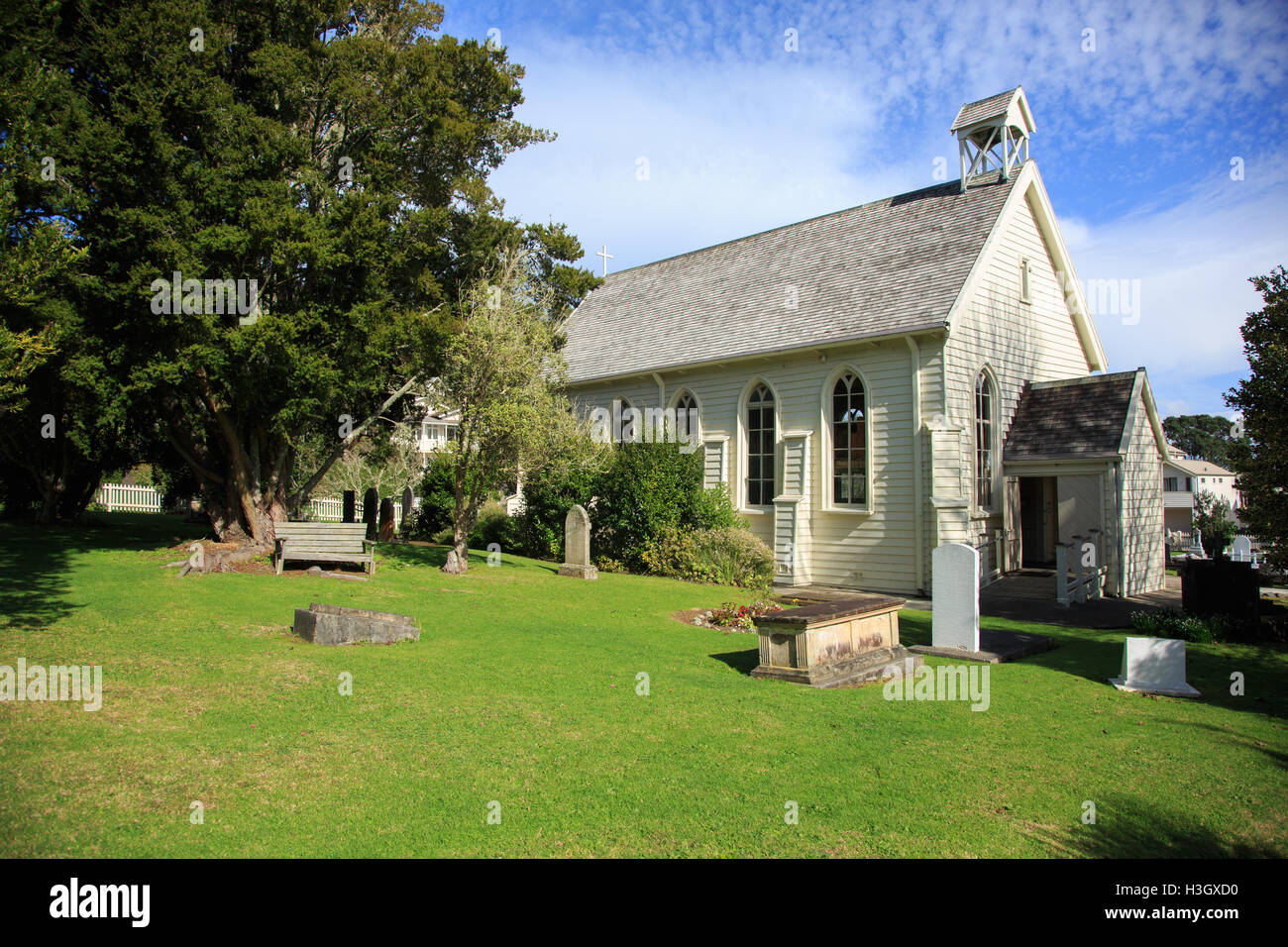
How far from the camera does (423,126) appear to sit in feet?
59.0

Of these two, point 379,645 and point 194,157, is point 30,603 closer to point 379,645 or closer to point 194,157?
point 379,645

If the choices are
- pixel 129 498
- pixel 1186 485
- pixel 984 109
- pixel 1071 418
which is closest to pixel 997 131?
pixel 984 109

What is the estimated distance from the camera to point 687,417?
79.2 feet

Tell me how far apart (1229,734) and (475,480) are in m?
15.4

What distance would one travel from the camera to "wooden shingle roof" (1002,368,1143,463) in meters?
18.0

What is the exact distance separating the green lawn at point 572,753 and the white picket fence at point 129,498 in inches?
1276

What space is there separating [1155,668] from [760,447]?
1349 cm

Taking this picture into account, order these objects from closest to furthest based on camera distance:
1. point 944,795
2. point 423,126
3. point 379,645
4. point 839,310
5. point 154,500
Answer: point 944,795, point 379,645, point 423,126, point 839,310, point 154,500

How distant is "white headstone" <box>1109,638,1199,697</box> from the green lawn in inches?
12.7

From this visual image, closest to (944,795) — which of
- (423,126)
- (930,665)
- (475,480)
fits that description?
(930,665)

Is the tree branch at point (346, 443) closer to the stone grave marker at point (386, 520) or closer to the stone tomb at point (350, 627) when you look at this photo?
the stone grave marker at point (386, 520)

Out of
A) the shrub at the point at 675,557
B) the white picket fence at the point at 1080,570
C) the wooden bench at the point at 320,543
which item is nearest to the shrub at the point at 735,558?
the shrub at the point at 675,557

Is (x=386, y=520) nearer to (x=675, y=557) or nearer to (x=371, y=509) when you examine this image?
(x=371, y=509)

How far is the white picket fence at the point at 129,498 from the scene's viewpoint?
38406mm
